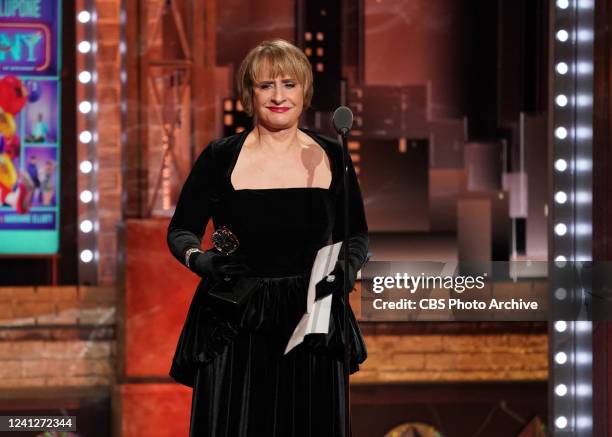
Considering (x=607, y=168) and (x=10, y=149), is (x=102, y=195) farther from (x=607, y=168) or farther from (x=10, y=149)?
(x=607, y=168)

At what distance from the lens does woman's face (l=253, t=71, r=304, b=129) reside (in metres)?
2.14

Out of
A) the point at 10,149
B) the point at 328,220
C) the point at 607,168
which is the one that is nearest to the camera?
the point at 328,220

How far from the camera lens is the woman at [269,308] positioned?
83.7 inches

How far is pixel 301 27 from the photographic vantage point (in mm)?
3551

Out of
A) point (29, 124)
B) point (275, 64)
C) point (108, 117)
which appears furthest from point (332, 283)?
point (29, 124)

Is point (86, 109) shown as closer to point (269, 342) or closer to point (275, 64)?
point (275, 64)

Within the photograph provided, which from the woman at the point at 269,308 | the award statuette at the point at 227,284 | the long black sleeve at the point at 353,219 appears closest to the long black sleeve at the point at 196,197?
the woman at the point at 269,308

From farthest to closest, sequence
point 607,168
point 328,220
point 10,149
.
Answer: point 10,149 → point 607,168 → point 328,220

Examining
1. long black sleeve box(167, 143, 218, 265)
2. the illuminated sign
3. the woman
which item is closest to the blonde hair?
the woman

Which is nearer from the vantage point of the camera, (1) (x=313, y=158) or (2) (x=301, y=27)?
(1) (x=313, y=158)

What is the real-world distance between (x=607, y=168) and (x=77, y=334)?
1.89 m

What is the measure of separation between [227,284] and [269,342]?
0.56 feet

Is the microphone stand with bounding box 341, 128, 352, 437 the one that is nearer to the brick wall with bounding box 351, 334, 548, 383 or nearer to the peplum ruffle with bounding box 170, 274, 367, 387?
the peplum ruffle with bounding box 170, 274, 367, 387

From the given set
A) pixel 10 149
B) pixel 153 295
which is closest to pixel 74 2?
pixel 10 149
